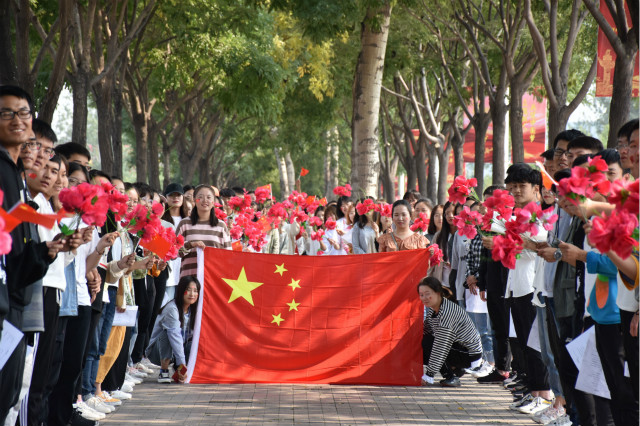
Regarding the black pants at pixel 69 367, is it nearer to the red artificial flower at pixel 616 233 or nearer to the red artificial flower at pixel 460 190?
the red artificial flower at pixel 460 190

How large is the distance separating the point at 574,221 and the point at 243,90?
16.9 metres

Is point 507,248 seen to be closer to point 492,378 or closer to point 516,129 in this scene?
point 492,378

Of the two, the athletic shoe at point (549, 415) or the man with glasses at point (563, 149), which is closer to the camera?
the man with glasses at point (563, 149)

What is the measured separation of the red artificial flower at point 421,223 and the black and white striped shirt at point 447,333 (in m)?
2.18

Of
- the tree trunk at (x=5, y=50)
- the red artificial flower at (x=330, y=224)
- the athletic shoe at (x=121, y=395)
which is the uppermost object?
the tree trunk at (x=5, y=50)

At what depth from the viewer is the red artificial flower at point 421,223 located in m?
11.9

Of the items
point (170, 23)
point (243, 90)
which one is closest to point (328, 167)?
point (243, 90)

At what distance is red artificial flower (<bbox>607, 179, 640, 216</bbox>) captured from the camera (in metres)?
4.03

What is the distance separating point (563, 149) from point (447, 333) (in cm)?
323

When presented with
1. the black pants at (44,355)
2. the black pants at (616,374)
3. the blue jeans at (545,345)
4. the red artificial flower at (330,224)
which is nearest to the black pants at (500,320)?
the blue jeans at (545,345)

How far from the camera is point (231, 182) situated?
64938mm

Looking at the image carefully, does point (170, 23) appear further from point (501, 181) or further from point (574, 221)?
point (574, 221)

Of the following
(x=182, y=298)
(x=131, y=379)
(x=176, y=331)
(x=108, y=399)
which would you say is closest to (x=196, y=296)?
(x=182, y=298)

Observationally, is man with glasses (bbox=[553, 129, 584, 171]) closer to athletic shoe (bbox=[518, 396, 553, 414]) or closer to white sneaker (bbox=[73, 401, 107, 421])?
athletic shoe (bbox=[518, 396, 553, 414])
